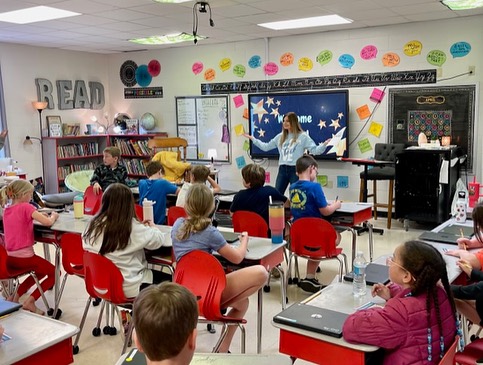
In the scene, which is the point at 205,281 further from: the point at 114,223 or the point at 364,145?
the point at 364,145

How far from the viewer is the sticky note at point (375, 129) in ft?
23.0

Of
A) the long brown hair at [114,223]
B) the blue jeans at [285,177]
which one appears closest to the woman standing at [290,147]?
the blue jeans at [285,177]

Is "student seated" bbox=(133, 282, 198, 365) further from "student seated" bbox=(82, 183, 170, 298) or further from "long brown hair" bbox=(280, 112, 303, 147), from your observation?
"long brown hair" bbox=(280, 112, 303, 147)

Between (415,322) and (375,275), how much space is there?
668mm

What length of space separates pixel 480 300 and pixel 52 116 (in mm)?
8036

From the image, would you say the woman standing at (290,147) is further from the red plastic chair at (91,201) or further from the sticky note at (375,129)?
the red plastic chair at (91,201)

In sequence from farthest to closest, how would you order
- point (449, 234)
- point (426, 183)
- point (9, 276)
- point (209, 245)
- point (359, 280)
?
point (426, 183)
point (9, 276)
point (449, 234)
point (209, 245)
point (359, 280)

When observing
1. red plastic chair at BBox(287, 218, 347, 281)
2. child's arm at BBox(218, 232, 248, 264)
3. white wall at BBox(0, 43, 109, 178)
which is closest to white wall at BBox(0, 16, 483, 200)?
white wall at BBox(0, 43, 109, 178)

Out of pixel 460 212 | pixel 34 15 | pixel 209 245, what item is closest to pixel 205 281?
pixel 209 245

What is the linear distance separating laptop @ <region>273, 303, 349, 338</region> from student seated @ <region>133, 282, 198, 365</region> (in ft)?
1.83

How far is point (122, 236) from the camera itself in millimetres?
2943

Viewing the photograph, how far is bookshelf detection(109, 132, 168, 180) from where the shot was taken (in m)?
8.99

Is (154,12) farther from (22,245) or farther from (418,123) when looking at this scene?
(418,123)

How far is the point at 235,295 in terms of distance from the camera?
2.80 m
